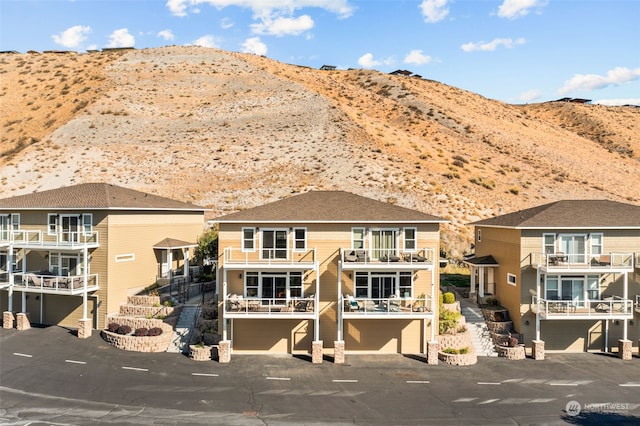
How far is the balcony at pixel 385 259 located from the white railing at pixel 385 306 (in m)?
1.67

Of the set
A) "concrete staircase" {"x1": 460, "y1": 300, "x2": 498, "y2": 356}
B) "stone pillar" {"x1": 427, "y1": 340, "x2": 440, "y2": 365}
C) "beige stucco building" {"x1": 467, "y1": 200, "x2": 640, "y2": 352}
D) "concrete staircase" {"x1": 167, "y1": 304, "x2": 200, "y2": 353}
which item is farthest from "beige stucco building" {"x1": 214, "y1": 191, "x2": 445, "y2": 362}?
"beige stucco building" {"x1": 467, "y1": 200, "x2": 640, "y2": 352}

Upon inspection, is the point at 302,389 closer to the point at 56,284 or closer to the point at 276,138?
the point at 56,284

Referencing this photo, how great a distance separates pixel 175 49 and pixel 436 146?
205ft

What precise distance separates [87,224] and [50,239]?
312 cm

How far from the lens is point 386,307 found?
2361 centimetres

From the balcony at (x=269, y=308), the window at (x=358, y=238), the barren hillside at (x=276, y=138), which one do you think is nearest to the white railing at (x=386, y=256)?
the window at (x=358, y=238)

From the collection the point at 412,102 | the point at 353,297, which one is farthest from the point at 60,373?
the point at 412,102

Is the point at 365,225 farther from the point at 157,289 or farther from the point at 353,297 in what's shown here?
the point at 157,289

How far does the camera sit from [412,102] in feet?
303

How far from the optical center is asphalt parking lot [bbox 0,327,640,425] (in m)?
17.0

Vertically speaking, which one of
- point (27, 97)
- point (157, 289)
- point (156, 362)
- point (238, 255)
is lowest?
point (156, 362)

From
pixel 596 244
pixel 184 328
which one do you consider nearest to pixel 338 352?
pixel 184 328

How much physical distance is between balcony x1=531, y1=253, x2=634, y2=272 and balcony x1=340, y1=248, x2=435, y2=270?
20.1ft

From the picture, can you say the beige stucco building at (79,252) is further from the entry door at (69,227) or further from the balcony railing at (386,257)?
the balcony railing at (386,257)
